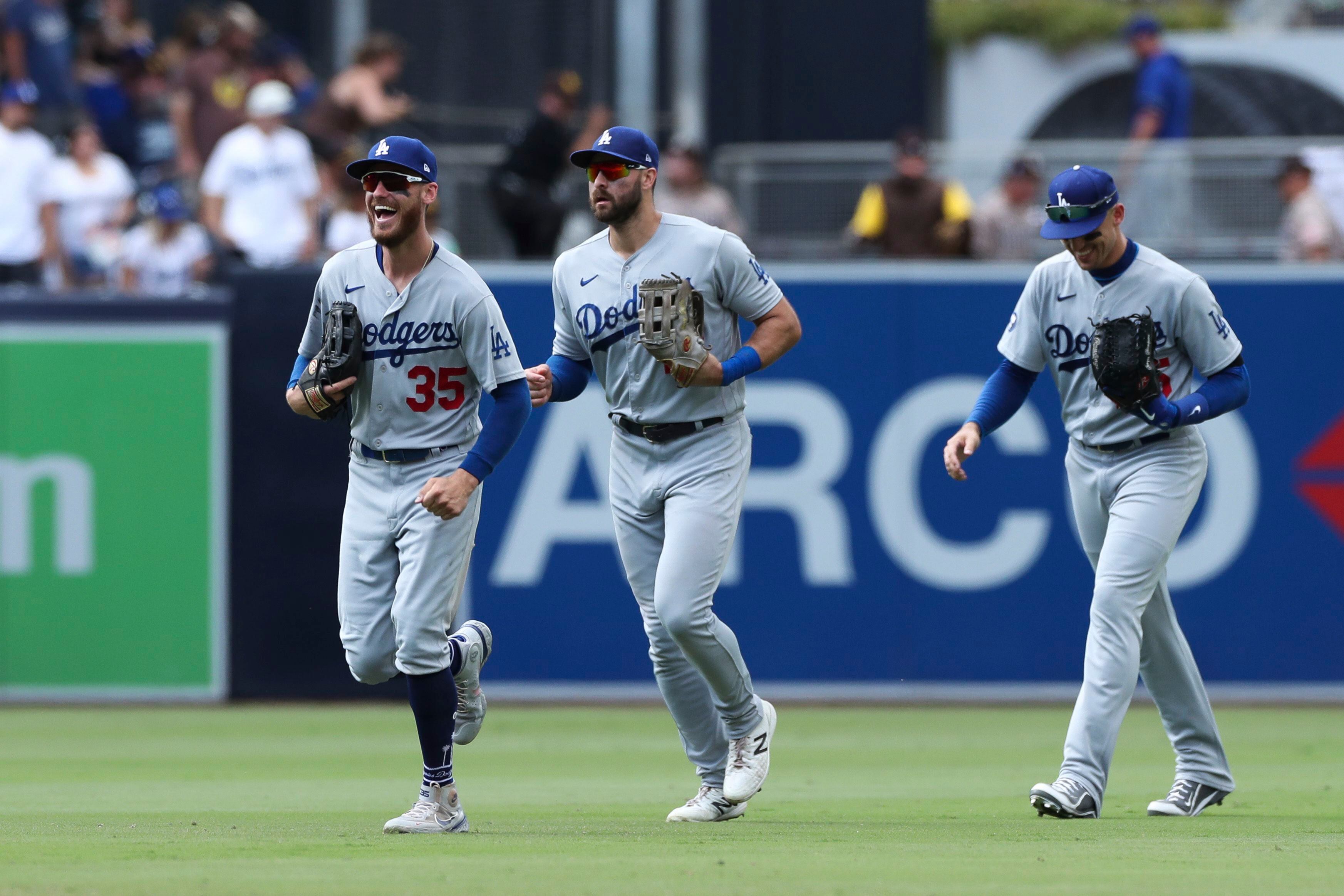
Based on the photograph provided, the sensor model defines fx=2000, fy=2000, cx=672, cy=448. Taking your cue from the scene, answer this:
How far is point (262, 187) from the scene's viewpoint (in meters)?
13.4

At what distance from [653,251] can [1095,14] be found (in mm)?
14133

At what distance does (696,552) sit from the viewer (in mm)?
6770

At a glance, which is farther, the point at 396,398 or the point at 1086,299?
the point at 1086,299

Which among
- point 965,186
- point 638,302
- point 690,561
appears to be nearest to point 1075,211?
point 638,302

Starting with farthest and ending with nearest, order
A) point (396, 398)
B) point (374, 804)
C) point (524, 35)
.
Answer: point (524, 35), point (374, 804), point (396, 398)

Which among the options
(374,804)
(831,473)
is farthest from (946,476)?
(374,804)

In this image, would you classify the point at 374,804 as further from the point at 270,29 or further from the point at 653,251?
the point at 270,29

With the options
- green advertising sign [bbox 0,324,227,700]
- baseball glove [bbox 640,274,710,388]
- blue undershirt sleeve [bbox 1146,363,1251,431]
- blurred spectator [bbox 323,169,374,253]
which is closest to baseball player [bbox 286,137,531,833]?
baseball glove [bbox 640,274,710,388]

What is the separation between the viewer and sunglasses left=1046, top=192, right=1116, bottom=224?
6840 millimetres

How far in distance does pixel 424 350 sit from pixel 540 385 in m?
0.62

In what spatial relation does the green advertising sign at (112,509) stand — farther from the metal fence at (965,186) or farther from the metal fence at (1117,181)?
the metal fence at (1117,181)

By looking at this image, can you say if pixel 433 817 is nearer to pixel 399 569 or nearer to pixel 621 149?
pixel 399 569

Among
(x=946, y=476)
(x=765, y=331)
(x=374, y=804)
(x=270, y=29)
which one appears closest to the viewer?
(x=765, y=331)

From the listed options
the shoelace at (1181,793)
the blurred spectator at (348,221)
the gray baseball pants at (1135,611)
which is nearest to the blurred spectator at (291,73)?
the blurred spectator at (348,221)
